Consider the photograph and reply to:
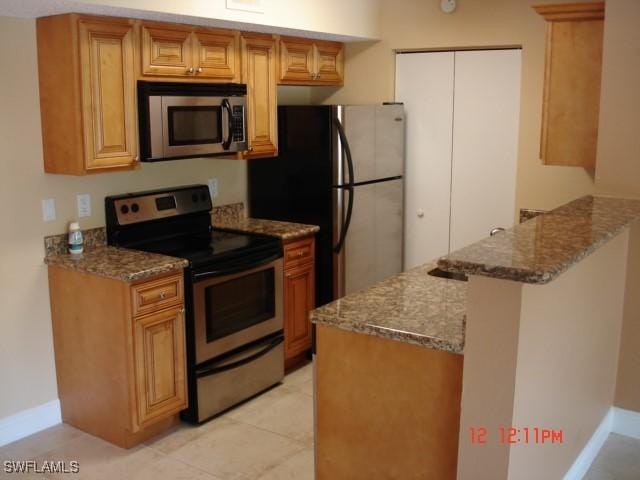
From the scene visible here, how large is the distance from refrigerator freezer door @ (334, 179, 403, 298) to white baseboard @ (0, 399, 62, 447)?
1822 millimetres

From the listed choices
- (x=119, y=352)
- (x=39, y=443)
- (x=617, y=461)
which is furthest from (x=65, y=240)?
(x=617, y=461)

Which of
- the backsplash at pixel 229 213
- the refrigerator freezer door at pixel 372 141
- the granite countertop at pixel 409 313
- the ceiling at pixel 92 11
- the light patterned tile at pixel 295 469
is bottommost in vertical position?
the light patterned tile at pixel 295 469

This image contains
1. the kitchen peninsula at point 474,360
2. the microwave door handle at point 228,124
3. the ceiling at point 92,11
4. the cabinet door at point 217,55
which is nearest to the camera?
the kitchen peninsula at point 474,360

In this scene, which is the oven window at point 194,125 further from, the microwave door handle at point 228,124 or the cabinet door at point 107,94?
the cabinet door at point 107,94

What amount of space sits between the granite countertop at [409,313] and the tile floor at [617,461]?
1067 millimetres

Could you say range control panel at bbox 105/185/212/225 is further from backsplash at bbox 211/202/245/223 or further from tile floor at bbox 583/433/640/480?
tile floor at bbox 583/433/640/480

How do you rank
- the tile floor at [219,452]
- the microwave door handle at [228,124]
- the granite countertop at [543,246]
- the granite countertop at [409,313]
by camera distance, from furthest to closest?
1. the microwave door handle at [228,124]
2. the tile floor at [219,452]
3. the granite countertop at [409,313]
4. the granite countertop at [543,246]

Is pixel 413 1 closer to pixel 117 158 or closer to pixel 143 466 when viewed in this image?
pixel 117 158

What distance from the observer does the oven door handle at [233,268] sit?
139 inches

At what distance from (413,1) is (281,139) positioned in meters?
1.31

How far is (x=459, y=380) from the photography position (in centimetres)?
223

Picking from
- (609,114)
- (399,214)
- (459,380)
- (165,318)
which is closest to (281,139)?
(399,214)

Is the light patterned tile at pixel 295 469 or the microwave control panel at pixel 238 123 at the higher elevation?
the microwave control panel at pixel 238 123

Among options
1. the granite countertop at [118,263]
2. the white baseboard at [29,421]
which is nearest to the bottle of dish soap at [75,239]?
the granite countertop at [118,263]
